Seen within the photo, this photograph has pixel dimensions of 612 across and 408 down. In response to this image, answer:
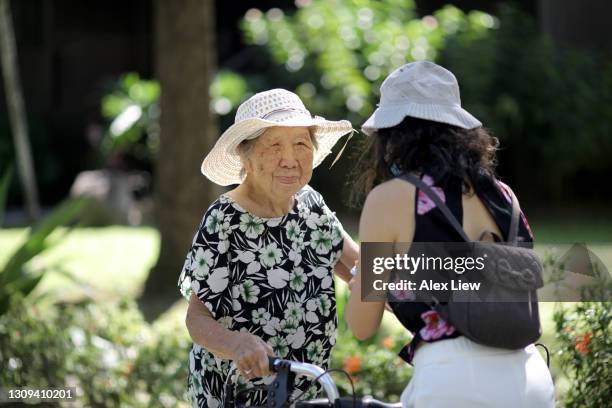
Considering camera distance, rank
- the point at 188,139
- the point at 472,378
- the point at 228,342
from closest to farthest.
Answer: the point at 472,378
the point at 228,342
the point at 188,139

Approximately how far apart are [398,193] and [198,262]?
0.76 m

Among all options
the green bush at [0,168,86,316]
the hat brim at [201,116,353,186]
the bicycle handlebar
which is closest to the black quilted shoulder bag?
the bicycle handlebar

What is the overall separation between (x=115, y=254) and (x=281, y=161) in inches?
326

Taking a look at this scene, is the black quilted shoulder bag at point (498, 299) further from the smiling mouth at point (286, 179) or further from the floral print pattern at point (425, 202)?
the smiling mouth at point (286, 179)

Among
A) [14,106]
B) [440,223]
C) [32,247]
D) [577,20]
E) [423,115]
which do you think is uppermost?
[577,20]

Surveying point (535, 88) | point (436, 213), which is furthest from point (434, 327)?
point (535, 88)

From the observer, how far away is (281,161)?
3193mm

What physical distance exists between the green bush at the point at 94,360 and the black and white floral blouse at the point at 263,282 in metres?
1.96

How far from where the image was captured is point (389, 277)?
2654 mm

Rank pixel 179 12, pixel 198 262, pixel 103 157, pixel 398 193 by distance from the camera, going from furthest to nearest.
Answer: pixel 103 157 → pixel 179 12 → pixel 198 262 → pixel 398 193

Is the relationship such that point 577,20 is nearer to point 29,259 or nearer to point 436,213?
point 29,259

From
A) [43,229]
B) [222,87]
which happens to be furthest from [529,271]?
[222,87]

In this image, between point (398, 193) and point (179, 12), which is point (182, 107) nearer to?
point (179, 12)

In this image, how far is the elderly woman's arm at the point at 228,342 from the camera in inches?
111
